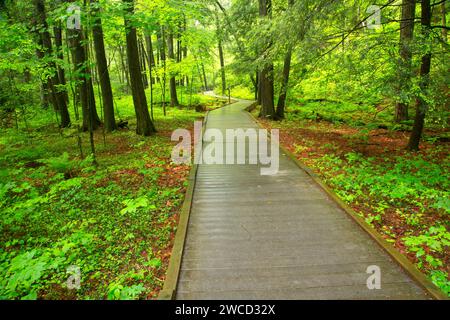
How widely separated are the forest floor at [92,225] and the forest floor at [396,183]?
12.8 ft

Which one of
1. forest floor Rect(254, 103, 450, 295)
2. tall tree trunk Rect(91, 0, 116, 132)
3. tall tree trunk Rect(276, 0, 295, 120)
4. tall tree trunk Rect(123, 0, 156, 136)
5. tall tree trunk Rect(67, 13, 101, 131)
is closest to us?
forest floor Rect(254, 103, 450, 295)

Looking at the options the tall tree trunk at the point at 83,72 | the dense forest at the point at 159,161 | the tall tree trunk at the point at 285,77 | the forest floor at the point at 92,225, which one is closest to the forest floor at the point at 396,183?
the dense forest at the point at 159,161

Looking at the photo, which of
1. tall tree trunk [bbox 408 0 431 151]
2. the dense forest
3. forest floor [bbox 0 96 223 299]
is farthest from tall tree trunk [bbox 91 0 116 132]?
tall tree trunk [bbox 408 0 431 151]

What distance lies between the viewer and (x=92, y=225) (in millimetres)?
5461

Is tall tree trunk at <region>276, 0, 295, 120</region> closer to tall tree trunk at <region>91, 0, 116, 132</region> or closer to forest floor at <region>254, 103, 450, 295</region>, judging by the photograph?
forest floor at <region>254, 103, 450, 295</region>

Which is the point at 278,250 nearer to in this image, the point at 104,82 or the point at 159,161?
the point at 159,161

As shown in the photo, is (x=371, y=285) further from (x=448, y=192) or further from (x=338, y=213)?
(x=448, y=192)

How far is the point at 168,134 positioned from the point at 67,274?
9.98 m

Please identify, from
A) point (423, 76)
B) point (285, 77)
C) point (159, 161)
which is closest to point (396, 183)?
point (423, 76)

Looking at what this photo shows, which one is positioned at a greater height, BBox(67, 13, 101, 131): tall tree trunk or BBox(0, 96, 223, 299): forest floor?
BBox(67, 13, 101, 131): tall tree trunk

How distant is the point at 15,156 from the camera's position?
1059 centimetres

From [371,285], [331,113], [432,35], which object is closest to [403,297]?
[371,285]

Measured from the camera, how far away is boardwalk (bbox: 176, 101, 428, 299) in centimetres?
370

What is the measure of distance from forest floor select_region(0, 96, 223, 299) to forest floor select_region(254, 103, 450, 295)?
3892 millimetres
